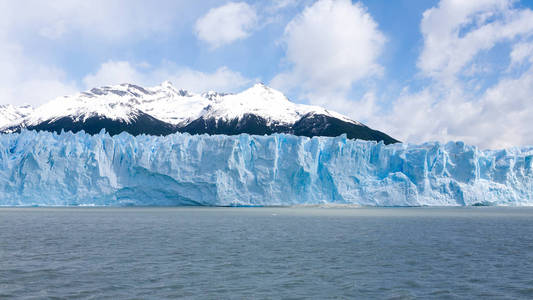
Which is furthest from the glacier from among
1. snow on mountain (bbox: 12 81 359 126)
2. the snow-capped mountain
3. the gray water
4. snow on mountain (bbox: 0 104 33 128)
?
snow on mountain (bbox: 0 104 33 128)

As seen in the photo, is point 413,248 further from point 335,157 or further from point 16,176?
point 16,176

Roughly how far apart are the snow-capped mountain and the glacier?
37181 millimetres

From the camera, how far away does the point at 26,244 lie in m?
15.0

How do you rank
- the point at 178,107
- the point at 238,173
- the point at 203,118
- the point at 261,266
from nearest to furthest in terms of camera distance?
1. the point at 261,266
2. the point at 238,173
3. the point at 203,118
4. the point at 178,107

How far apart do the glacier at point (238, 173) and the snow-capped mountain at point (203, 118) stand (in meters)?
37.2

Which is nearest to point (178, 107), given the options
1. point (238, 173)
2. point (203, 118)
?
point (203, 118)

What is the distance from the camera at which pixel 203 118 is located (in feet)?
320

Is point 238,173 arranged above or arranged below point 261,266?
above

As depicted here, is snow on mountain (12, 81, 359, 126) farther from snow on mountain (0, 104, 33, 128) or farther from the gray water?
the gray water

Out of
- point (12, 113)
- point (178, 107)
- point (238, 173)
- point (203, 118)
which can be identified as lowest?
point (238, 173)

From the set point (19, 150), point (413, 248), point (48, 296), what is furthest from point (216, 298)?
point (19, 150)

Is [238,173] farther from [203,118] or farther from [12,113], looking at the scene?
[12,113]

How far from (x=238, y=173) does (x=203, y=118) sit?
58929mm

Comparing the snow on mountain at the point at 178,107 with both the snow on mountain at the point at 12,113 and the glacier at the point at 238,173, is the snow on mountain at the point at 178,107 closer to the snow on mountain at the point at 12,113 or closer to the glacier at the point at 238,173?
the snow on mountain at the point at 12,113
